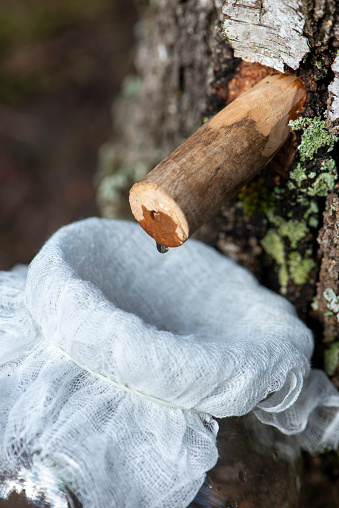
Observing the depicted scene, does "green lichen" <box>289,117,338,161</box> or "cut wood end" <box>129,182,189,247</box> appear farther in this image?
"green lichen" <box>289,117,338,161</box>

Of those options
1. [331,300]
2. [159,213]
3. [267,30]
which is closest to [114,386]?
[159,213]

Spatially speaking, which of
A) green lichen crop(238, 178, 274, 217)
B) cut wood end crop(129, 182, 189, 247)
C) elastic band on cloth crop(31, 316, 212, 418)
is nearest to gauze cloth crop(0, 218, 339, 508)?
elastic band on cloth crop(31, 316, 212, 418)

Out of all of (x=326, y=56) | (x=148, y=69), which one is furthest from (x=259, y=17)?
(x=148, y=69)

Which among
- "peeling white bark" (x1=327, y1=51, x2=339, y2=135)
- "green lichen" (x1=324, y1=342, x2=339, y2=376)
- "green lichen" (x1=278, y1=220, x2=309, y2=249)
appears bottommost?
"green lichen" (x1=324, y1=342, x2=339, y2=376)

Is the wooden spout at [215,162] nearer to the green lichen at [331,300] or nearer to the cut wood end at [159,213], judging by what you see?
the cut wood end at [159,213]

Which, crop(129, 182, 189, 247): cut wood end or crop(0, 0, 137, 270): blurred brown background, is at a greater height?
crop(129, 182, 189, 247): cut wood end

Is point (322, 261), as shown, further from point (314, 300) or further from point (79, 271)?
point (79, 271)

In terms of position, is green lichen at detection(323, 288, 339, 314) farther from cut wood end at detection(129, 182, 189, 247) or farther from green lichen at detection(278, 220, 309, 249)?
cut wood end at detection(129, 182, 189, 247)
